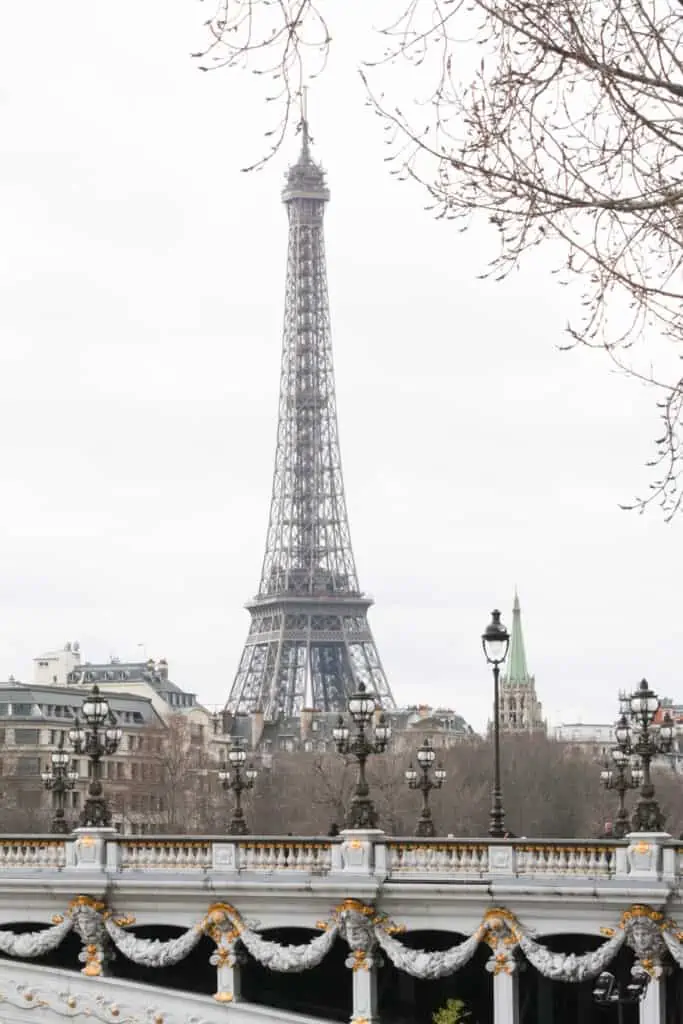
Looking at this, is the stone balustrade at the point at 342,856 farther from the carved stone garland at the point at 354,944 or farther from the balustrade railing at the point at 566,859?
the carved stone garland at the point at 354,944

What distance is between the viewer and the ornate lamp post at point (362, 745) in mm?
44469

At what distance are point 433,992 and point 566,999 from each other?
2.79 metres

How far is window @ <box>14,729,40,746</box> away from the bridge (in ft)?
342

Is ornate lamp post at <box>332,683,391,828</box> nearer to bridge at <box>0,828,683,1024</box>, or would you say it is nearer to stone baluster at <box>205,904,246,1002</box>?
bridge at <box>0,828,683,1024</box>

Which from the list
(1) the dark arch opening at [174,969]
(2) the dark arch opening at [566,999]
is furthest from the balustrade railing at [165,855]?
(2) the dark arch opening at [566,999]

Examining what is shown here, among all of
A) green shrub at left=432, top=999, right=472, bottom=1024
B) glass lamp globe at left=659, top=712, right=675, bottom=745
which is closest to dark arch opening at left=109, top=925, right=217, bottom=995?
green shrub at left=432, top=999, right=472, bottom=1024

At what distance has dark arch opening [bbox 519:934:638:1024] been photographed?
50.6 meters

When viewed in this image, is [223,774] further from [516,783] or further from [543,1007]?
[516,783]

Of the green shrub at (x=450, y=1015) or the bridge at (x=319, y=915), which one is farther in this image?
the bridge at (x=319, y=915)

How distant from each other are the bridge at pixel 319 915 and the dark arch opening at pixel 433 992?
815 mm

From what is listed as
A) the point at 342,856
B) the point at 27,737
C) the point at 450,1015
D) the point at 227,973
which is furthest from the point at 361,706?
the point at 27,737

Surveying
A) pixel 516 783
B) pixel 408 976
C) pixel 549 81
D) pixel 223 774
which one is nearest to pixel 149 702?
pixel 516 783

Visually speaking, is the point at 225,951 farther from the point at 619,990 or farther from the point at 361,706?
the point at 619,990

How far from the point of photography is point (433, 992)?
52406 mm
